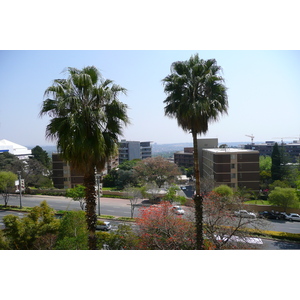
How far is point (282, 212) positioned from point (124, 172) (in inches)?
598

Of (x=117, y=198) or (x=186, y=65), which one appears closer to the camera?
(x=186, y=65)

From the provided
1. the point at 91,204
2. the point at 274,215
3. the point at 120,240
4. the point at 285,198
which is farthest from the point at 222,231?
the point at 285,198

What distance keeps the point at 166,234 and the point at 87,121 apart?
144 inches

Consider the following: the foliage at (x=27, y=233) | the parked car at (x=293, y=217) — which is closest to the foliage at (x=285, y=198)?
the parked car at (x=293, y=217)

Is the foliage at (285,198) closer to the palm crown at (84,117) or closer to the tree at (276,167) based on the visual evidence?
the tree at (276,167)

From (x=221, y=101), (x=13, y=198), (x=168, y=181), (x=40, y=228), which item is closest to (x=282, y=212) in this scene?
(x=168, y=181)

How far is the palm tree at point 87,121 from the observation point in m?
5.07

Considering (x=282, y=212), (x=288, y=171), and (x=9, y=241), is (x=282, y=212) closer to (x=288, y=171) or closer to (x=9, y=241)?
(x=288, y=171)

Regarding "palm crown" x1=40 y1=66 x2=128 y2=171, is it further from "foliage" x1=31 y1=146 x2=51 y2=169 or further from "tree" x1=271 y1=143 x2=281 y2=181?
"foliage" x1=31 y1=146 x2=51 y2=169

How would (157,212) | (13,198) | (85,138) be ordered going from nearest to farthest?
(85,138) < (157,212) < (13,198)

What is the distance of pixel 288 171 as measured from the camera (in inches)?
1098

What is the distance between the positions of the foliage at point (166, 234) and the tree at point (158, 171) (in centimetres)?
1753

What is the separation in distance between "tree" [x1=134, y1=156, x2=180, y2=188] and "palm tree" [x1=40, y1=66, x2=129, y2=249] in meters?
19.6

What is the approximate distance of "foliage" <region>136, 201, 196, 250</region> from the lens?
6453mm
